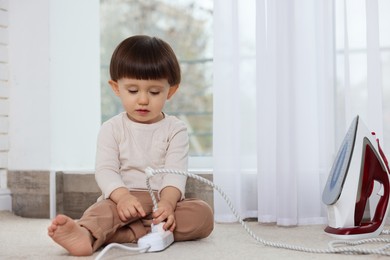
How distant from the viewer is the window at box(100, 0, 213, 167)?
269 centimetres

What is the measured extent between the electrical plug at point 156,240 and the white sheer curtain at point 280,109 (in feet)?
1.47

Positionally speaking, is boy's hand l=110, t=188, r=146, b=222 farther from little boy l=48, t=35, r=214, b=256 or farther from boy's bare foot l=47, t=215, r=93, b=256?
boy's bare foot l=47, t=215, r=93, b=256

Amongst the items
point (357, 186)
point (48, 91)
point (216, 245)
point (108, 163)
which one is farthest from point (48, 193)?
point (357, 186)

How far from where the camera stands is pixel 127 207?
4.34ft

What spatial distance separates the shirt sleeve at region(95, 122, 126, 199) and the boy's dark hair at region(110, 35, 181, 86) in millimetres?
148

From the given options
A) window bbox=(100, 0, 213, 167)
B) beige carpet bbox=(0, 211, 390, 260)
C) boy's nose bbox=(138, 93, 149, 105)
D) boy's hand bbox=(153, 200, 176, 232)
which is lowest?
beige carpet bbox=(0, 211, 390, 260)

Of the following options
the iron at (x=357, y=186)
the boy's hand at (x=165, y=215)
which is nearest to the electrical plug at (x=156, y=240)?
the boy's hand at (x=165, y=215)

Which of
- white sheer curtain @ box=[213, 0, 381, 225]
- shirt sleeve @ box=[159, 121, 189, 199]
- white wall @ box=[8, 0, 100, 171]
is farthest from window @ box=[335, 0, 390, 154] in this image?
white wall @ box=[8, 0, 100, 171]

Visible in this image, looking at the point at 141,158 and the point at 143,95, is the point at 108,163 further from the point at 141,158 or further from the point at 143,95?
the point at 143,95

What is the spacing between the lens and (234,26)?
5.71ft

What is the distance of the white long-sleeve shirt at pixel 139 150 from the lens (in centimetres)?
149

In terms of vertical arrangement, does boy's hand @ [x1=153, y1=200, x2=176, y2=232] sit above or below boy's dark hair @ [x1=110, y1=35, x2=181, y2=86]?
below

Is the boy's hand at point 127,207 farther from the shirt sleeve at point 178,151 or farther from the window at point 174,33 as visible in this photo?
the window at point 174,33

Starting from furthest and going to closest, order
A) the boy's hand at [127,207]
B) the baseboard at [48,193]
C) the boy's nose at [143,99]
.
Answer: the baseboard at [48,193]
the boy's nose at [143,99]
the boy's hand at [127,207]
